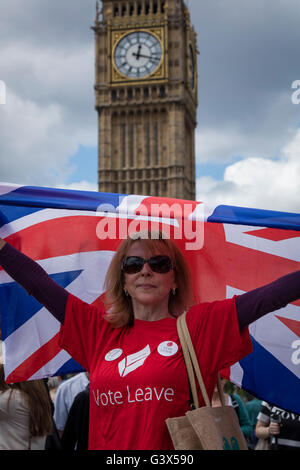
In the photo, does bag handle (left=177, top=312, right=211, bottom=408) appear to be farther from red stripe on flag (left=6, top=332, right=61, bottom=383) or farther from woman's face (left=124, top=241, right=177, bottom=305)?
red stripe on flag (left=6, top=332, right=61, bottom=383)

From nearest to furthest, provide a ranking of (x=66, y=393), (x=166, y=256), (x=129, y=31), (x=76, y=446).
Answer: (x=166, y=256) < (x=76, y=446) < (x=66, y=393) < (x=129, y=31)

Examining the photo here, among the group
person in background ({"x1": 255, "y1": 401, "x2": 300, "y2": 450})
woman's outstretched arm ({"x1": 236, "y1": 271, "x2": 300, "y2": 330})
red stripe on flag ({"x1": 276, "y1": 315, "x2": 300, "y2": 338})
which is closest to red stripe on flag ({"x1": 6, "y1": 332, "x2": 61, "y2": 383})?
red stripe on flag ({"x1": 276, "y1": 315, "x2": 300, "y2": 338})

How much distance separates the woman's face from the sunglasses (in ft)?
0.04

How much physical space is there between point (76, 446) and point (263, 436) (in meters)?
1.55

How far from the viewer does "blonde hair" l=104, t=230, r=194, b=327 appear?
8.31ft

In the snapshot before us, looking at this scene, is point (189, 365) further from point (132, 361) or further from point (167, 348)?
point (132, 361)

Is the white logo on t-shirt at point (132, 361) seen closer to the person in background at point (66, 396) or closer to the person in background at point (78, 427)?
the person in background at point (78, 427)

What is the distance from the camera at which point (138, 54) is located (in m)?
39.0

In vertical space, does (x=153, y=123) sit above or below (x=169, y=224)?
above

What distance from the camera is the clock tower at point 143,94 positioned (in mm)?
39781

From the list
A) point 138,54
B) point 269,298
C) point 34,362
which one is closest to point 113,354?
point 269,298
